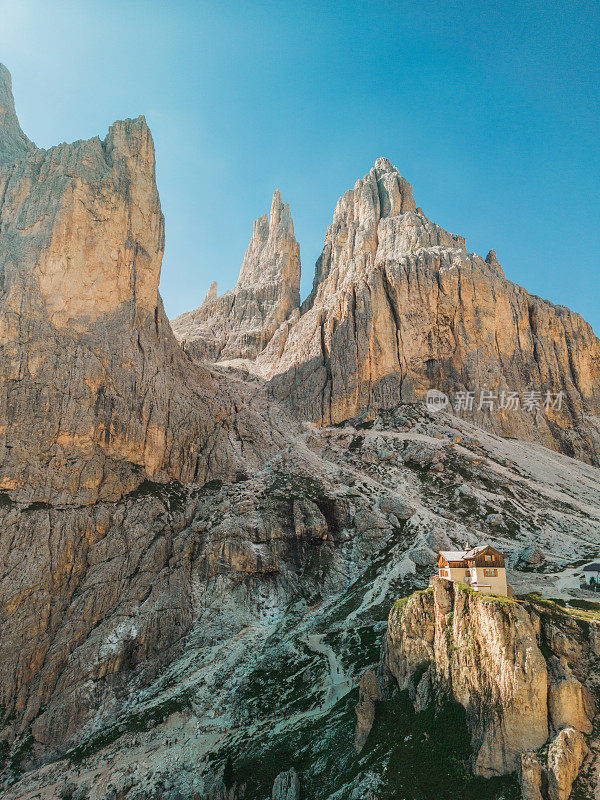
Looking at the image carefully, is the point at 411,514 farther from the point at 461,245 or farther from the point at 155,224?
the point at 461,245

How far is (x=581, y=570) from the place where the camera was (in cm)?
6062

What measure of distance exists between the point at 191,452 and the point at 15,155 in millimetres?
78619

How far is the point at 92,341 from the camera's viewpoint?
92.0 metres

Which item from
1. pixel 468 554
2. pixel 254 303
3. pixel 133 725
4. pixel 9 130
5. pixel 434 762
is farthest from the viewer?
pixel 254 303

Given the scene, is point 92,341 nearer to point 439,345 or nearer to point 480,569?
point 480,569

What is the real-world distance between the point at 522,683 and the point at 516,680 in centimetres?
32

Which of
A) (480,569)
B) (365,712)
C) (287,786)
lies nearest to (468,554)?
(480,569)

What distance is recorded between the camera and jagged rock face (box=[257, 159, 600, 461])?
397 ft

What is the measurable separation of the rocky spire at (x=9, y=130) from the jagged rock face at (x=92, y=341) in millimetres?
4792

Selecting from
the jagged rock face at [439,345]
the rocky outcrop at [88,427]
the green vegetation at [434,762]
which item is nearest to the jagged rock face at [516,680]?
the green vegetation at [434,762]

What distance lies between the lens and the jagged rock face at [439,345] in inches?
4761

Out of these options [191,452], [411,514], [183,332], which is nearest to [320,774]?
[411,514]

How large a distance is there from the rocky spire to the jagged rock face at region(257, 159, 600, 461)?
253ft

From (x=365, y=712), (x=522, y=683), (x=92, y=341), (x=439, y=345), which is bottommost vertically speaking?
(x=365, y=712)
